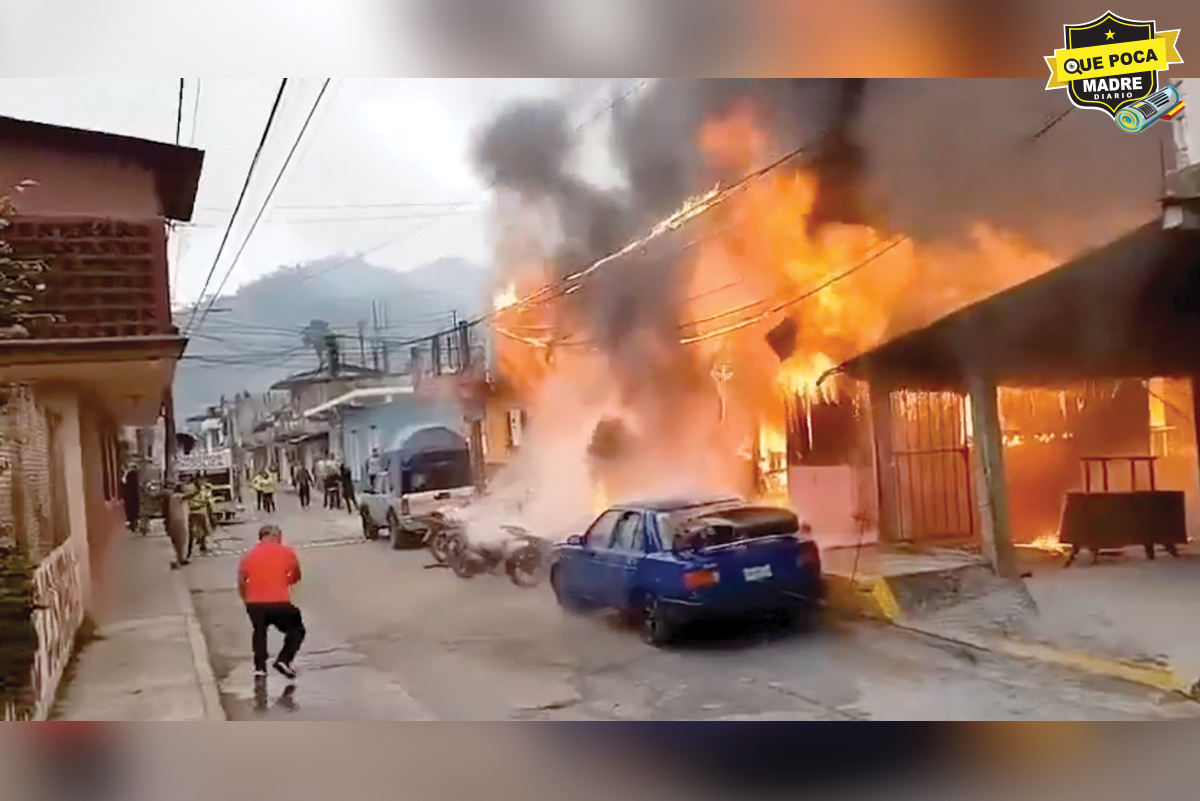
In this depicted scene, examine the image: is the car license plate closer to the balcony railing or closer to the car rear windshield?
the car rear windshield

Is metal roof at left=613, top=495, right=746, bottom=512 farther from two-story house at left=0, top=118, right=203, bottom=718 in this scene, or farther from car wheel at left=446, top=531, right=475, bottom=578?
two-story house at left=0, top=118, right=203, bottom=718

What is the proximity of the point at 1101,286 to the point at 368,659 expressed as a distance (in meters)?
2.33

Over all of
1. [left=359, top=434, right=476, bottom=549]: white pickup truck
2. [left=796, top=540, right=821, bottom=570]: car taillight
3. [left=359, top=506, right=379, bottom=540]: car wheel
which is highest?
[left=359, top=434, right=476, bottom=549]: white pickup truck

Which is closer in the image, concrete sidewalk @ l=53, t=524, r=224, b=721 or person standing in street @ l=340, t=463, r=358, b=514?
concrete sidewalk @ l=53, t=524, r=224, b=721

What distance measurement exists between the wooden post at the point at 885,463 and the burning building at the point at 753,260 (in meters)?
0.02

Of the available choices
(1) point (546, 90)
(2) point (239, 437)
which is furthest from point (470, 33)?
(2) point (239, 437)

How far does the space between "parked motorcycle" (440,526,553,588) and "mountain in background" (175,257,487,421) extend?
64 centimetres

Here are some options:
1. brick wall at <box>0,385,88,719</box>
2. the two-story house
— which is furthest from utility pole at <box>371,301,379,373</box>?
brick wall at <box>0,385,88,719</box>

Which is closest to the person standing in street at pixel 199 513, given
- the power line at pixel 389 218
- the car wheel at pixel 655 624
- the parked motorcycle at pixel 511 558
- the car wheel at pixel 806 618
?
the parked motorcycle at pixel 511 558

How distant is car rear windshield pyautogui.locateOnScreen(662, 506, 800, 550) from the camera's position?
11.6ft

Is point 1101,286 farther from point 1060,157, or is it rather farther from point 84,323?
point 84,323

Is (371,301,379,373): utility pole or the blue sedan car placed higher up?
(371,301,379,373): utility pole

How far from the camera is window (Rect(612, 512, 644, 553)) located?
11.7 ft
